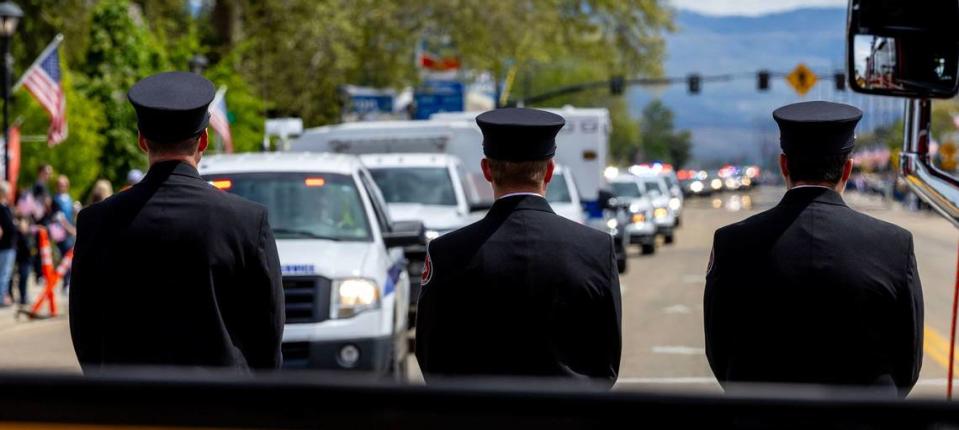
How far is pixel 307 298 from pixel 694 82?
5593 centimetres

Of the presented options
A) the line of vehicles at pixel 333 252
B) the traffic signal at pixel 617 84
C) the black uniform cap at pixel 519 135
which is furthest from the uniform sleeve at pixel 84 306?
the traffic signal at pixel 617 84

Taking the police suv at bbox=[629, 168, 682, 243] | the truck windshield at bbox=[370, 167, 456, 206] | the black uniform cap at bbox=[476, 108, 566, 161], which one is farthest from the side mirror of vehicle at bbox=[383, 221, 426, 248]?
the police suv at bbox=[629, 168, 682, 243]

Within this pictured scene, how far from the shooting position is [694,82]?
64.1 m

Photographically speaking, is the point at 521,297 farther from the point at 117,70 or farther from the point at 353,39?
the point at 353,39

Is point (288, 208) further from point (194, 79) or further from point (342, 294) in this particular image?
point (194, 79)

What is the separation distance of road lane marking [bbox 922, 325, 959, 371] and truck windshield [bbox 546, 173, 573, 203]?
647 centimetres

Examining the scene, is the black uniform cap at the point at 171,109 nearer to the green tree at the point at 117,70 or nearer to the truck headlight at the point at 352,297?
the truck headlight at the point at 352,297

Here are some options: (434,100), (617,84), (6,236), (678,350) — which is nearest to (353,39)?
(434,100)

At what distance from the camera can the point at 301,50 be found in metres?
39.3

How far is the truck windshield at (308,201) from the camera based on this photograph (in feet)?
34.1

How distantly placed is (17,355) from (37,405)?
13370 mm

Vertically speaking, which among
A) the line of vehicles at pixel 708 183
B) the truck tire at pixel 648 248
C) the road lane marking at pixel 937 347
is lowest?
the line of vehicles at pixel 708 183

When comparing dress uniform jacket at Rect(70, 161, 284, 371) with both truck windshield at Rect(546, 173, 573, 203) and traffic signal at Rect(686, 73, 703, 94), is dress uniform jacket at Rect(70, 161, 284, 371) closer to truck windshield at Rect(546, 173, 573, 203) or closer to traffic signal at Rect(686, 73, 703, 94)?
truck windshield at Rect(546, 173, 573, 203)

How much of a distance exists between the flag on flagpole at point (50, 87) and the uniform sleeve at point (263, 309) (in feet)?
64.3
